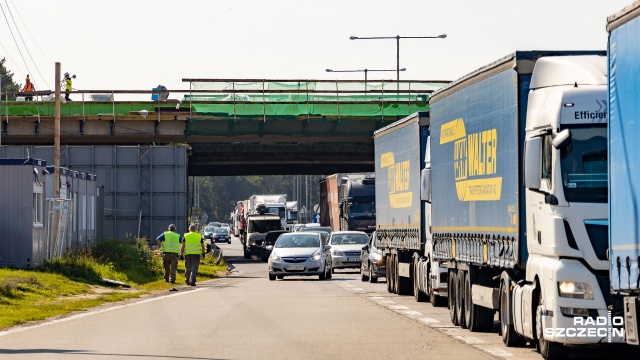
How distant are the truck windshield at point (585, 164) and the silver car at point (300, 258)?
25889 mm

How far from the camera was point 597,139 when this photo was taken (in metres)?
14.3

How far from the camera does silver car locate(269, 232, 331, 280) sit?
131 feet

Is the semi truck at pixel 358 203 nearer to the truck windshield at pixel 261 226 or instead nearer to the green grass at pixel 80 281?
the green grass at pixel 80 281

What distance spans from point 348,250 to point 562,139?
32.5 meters

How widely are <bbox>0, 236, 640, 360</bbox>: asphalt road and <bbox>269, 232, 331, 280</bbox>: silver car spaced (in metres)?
10.2

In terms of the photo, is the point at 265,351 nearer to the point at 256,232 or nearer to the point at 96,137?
the point at 96,137

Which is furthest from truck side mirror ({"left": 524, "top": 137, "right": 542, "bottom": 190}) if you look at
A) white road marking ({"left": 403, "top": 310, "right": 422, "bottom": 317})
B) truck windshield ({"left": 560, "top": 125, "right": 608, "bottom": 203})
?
white road marking ({"left": 403, "top": 310, "right": 422, "bottom": 317})

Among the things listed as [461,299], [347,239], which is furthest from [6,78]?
[461,299]

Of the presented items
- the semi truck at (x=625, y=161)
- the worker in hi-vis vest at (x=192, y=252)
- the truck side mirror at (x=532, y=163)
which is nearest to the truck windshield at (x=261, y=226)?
the worker in hi-vis vest at (x=192, y=252)

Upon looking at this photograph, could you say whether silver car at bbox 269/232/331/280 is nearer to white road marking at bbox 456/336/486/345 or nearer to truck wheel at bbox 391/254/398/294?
truck wheel at bbox 391/254/398/294

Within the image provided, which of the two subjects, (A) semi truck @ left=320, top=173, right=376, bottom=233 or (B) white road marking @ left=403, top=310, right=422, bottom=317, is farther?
(A) semi truck @ left=320, top=173, right=376, bottom=233

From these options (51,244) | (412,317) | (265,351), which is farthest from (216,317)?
(51,244)

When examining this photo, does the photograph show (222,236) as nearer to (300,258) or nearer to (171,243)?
(300,258)

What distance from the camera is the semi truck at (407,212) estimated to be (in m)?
25.6
